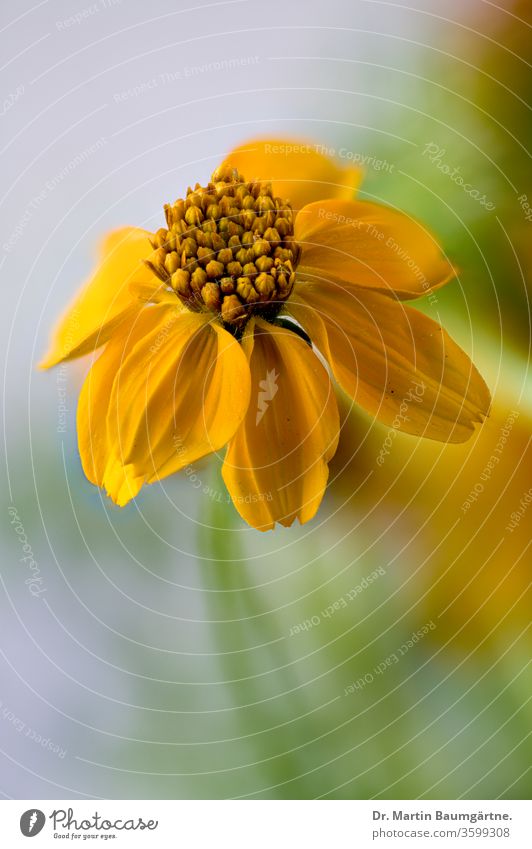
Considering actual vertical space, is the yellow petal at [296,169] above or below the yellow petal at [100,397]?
above

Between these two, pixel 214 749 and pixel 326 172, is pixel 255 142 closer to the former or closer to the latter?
pixel 326 172
